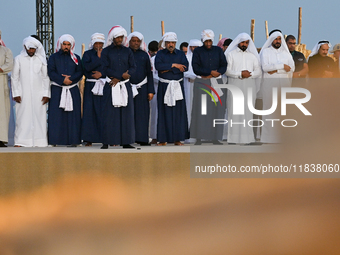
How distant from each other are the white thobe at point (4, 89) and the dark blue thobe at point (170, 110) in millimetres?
1914

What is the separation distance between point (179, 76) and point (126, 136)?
3.66 feet

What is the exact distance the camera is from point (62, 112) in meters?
6.24

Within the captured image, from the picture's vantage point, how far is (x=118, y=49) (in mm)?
5883

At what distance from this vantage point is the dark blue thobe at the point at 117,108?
5.74 metres

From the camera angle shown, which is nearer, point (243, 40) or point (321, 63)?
point (243, 40)

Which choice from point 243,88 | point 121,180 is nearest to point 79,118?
point 121,180

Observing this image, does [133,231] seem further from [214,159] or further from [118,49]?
[118,49]

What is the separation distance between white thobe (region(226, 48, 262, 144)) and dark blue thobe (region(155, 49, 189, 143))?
0.59 m

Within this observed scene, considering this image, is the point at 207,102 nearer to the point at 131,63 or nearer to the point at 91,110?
the point at 131,63

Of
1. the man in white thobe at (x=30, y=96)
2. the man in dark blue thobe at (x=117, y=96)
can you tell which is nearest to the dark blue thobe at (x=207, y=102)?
the man in dark blue thobe at (x=117, y=96)

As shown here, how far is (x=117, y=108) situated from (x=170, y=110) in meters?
0.80

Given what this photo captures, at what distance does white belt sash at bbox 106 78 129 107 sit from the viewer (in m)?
5.70

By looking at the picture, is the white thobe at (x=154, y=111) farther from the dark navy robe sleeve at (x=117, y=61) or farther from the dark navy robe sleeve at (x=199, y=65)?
the dark navy robe sleeve at (x=117, y=61)

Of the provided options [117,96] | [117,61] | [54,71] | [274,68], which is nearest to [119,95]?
[117,96]
